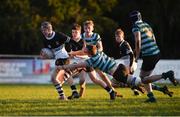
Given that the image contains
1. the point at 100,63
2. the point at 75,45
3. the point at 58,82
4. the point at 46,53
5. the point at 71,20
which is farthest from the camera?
the point at 71,20

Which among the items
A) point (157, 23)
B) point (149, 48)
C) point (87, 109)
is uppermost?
point (157, 23)

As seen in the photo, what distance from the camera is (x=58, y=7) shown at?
152 feet

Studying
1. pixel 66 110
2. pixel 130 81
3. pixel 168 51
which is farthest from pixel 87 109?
pixel 168 51

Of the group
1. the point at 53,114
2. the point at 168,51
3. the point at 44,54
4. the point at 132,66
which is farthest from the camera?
the point at 168,51

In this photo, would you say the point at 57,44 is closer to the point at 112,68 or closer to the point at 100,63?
the point at 100,63

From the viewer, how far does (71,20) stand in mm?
47219

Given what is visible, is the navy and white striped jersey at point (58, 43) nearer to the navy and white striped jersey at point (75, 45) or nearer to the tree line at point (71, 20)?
the navy and white striped jersey at point (75, 45)

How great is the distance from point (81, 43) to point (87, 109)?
4426mm

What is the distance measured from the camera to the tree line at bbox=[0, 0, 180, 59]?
4512 centimetres

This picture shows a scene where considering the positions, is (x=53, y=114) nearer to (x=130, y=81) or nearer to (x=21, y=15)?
(x=130, y=81)

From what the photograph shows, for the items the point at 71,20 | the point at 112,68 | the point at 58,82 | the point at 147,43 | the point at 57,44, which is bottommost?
the point at 58,82

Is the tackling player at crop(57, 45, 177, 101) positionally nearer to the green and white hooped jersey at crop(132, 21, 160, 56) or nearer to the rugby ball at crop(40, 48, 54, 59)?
the green and white hooped jersey at crop(132, 21, 160, 56)

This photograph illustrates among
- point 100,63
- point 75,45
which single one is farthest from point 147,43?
point 75,45

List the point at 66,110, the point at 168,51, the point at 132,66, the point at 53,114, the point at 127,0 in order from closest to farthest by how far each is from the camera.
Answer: the point at 53,114 → the point at 66,110 → the point at 132,66 → the point at 168,51 → the point at 127,0
